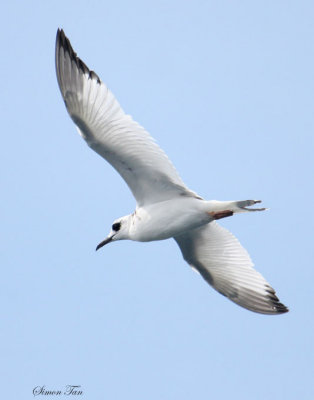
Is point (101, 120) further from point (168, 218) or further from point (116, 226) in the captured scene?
point (116, 226)

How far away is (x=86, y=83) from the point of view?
12.6 m

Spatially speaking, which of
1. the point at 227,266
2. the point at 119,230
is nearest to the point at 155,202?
the point at 119,230

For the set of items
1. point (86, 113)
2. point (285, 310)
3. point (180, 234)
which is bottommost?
point (285, 310)

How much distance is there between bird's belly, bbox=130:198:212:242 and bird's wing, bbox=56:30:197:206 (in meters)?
0.71

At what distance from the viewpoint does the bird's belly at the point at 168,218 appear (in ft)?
43.8

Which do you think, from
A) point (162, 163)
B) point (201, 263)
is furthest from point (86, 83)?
point (201, 263)

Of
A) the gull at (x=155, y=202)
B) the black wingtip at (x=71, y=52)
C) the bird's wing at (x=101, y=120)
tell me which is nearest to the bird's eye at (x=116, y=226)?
the gull at (x=155, y=202)

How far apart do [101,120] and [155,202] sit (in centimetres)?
171

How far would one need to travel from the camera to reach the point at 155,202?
1350 centimetres

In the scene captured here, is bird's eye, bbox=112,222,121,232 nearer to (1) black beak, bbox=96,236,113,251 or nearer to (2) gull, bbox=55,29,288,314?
(2) gull, bbox=55,29,288,314

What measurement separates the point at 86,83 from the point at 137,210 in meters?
2.26

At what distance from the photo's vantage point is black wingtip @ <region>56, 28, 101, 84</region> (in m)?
12.5

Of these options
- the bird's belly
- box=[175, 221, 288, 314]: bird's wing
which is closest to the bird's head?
the bird's belly

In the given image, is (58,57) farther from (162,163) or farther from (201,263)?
(201,263)
